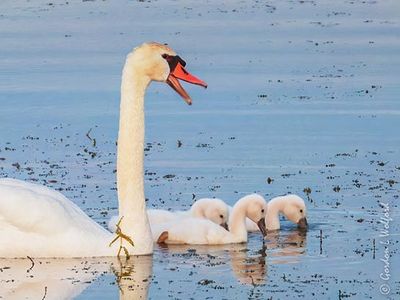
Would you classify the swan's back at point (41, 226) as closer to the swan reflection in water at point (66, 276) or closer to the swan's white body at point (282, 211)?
the swan reflection in water at point (66, 276)

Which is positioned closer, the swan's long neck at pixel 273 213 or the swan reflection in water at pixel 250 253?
the swan reflection in water at pixel 250 253

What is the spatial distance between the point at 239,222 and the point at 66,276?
2.25 meters

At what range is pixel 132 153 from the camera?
11.9 metres

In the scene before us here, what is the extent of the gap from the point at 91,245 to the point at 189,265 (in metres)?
0.78

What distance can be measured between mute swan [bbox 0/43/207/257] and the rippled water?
151mm

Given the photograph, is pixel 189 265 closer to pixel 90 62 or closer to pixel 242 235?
pixel 242 235

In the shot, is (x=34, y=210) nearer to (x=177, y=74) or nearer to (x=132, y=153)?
(x=132, y=153)

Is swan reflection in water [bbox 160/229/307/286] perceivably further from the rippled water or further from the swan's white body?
the swan's white body

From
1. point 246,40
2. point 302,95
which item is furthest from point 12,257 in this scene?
point 246,40

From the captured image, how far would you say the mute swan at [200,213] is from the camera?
1299 centimetres

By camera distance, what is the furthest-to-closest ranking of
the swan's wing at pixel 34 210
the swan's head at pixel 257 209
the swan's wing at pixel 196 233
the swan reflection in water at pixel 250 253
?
the swan's head at pixel 257 209
the swan's wing at pixel 196 233
the swan's wing at pixel 34 210
the swan reflection in water at pixel 250 253

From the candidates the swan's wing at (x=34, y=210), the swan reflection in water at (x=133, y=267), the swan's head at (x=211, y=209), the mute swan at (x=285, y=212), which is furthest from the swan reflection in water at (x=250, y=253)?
the swan's wing at (x=34, y=210)

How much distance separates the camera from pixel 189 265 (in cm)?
1155

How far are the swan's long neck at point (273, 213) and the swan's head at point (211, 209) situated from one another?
1.27ft
